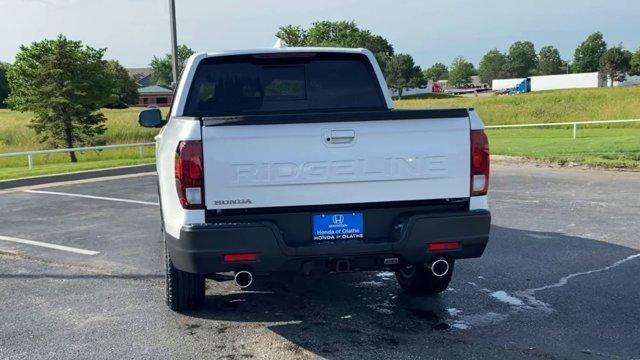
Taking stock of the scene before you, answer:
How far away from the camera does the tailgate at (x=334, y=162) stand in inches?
150

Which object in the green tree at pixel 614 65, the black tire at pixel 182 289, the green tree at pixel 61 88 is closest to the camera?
the black tire at pixel 182 289

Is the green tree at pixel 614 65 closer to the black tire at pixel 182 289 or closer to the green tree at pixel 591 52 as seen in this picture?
the green tree at pixel 591 52

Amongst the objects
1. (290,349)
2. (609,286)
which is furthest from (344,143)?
(609,286)

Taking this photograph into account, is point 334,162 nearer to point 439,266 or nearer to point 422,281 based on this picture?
point 439,266

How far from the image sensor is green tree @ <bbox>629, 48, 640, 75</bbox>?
99.5 metres

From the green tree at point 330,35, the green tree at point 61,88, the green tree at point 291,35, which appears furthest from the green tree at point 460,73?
the green tree at point 61,88

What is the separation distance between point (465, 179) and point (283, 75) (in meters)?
1.94

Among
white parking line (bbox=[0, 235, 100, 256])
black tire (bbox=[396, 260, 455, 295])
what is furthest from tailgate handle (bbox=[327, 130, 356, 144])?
white parking line (bbox=[0, 235, 100, 256])

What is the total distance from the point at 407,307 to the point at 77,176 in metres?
12.5

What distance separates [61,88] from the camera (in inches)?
930

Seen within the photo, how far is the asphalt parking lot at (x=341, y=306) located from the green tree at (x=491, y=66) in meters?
157

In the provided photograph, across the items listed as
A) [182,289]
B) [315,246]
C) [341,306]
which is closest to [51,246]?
[182,289]

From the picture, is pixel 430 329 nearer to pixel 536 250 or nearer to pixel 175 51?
pixel 536 250

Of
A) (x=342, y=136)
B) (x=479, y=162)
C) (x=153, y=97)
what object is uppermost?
(x=153, y=97)
